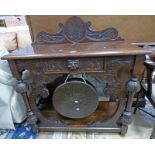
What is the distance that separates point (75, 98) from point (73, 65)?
11.9 inches

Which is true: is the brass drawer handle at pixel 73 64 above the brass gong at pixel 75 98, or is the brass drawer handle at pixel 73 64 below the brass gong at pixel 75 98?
above

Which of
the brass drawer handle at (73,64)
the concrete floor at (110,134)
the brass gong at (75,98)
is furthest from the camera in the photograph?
the concrete floor at (110,134)

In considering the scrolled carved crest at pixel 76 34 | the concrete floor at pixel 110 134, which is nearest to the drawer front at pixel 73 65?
the scrolled carved crest at pixel 76 34

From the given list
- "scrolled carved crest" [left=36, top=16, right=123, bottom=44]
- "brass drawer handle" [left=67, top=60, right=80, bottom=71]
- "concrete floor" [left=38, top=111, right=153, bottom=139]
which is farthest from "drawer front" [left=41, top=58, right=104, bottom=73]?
"concrete floor" [left=38, top=111, right=153, bottom=139]

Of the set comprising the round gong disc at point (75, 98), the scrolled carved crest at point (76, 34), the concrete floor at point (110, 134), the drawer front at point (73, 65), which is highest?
the scrolled carved crest at point (76, 34)

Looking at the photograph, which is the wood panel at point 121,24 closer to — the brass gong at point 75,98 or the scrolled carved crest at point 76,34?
the scrolled carved crest at point 76,34

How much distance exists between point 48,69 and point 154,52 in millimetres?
852

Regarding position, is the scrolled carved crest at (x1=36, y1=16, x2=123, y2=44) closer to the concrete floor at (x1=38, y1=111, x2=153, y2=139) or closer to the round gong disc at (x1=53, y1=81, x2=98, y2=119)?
the round gong disc at (x1=53, y1=81, x2=98, y2=119)

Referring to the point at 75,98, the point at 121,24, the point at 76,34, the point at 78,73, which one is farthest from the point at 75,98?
the point at 121,24

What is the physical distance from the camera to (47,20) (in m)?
1.32

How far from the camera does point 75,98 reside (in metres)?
1.08

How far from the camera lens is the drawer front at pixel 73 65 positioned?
892mm
